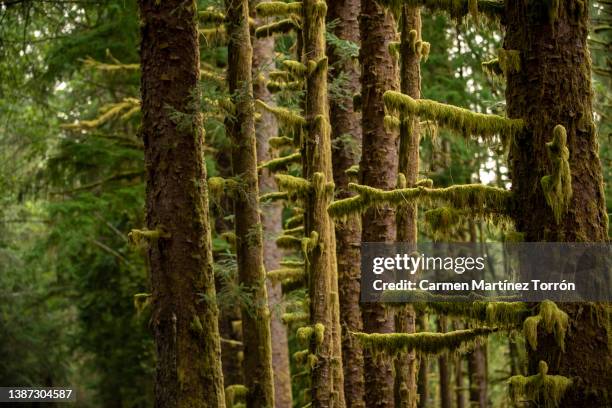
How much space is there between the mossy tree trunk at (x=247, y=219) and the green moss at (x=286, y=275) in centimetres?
331

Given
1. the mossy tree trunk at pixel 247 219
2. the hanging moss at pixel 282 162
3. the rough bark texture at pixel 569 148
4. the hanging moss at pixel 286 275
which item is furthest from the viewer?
the hanging moss at pixel 286 275

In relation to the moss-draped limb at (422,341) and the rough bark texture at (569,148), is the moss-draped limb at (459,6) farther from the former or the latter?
the moss-draped limb at (422,341)

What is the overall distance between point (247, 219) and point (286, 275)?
356 centimetres

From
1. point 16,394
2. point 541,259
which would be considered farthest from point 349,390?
point 16,394

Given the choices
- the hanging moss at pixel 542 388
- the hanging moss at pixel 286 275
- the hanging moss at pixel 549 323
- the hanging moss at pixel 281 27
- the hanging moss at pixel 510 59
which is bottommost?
the hanging moss at pixel 542 388

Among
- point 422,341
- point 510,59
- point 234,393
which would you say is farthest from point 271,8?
point 422,341

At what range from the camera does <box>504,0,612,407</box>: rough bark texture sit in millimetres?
5434

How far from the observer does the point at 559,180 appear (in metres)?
5.46

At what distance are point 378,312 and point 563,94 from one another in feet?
13.5

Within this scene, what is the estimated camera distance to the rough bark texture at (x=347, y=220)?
35.1 ft

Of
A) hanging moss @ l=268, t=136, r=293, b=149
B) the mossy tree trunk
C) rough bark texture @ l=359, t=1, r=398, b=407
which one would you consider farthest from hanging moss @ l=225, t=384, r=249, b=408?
hanging moss @ l=268, t=136, r=293, b=149

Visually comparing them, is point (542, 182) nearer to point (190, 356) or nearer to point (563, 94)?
point (563, 94)

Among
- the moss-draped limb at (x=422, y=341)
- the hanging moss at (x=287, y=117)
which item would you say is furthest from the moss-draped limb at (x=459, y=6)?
the hanging moss at (x=287, y=117)

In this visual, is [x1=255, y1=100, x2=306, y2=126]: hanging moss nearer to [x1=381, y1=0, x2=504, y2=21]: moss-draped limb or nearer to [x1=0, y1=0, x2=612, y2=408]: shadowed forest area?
[x1=0, y1=0, x2=612, y2=408]: shadowed forest area
